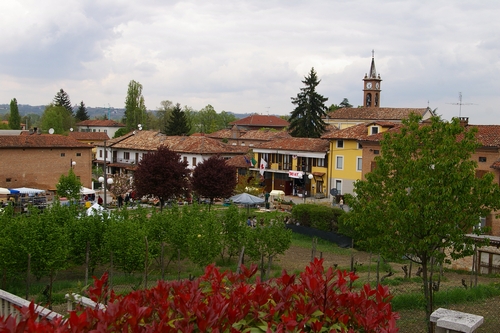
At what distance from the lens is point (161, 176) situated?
124 feet

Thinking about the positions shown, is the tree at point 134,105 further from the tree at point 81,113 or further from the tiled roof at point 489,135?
the tiled roof at point 489,135

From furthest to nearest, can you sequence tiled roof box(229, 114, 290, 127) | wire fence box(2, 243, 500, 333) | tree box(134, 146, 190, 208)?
tiled roof box(229, 114, 290, 127) < tree box(134, 146, 190, 208) < wire fence box(2, 243, 500, 333)

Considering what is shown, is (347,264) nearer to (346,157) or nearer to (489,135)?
(489,135)

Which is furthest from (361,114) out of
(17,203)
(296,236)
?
(17,203)

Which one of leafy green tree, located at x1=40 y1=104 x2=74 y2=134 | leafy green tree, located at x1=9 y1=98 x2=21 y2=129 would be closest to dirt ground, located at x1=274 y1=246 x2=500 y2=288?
leafy green tree, located at x1=40 y1=104 x2=74 y2=134

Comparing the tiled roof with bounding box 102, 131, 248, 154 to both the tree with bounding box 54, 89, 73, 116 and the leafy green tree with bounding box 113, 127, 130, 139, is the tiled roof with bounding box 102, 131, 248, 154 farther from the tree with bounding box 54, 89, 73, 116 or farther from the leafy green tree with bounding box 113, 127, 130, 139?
the tree with bounding box 54, 89, 73, 116

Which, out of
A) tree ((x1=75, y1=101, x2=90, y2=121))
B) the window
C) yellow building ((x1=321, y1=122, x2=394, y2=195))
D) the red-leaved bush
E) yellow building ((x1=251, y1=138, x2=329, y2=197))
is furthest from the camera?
tree ((x1=75, y1=101, x2=90, y2=121))

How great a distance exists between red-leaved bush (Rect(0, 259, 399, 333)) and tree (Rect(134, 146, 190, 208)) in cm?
3152

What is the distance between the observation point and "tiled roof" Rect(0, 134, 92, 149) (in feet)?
145

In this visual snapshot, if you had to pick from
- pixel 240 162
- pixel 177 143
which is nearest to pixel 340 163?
pixel 240 162

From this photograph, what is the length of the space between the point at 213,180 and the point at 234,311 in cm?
3584

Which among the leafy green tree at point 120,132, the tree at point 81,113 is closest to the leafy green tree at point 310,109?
the leafy green tree at point 120,132

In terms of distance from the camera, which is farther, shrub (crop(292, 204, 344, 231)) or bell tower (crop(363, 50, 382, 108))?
bell tower (crop(363, 50, 382, 108))

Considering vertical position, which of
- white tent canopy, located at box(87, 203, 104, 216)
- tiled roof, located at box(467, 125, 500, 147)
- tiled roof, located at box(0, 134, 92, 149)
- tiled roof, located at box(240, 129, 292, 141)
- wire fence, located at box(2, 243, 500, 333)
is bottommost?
wire fence, located at box(2, 243, 500, 333)
